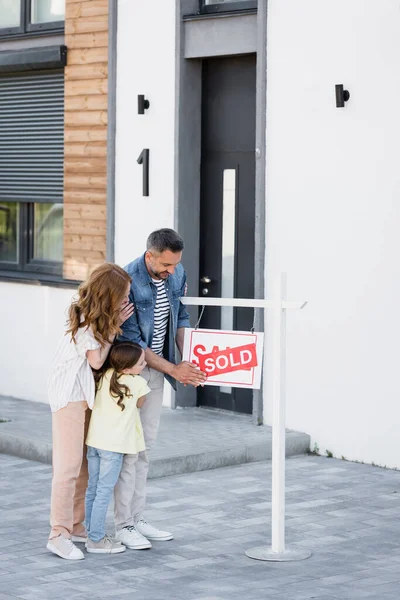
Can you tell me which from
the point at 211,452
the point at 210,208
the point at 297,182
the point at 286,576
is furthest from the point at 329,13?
the point at 286,576

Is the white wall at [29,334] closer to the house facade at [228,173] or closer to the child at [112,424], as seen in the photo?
the house facade at [228,173]

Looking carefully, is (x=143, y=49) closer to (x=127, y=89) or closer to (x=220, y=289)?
(x=127, y=89)

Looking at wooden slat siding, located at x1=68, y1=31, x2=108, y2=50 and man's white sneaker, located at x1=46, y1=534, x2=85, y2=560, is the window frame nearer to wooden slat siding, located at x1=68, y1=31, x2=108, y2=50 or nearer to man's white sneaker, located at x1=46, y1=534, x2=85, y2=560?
wooden slat siding, located at x1=68, y1=31, x2=108, y2=50

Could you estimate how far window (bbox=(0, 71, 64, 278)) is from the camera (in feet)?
40.0

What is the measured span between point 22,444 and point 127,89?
133 inches

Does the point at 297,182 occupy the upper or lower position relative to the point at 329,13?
→ lower

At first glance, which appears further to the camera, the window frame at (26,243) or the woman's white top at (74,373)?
the window frame at (26,243)

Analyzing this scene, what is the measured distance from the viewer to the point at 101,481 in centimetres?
700

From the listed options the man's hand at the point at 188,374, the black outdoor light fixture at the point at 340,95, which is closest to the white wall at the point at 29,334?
the black outdoor light fixture at the point at 340,95

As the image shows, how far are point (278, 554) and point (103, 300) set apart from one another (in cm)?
165

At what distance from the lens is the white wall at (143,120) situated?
11.0 meters

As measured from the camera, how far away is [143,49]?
11242mm

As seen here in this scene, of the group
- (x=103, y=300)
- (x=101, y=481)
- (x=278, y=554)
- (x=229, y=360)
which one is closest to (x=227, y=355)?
(x=229, y=360)

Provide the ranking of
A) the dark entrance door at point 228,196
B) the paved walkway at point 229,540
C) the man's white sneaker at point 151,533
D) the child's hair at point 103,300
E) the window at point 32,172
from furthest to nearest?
1. the window at point 32,172
2. the dark entrance door at point 228,196
3. the man's white sneaker at point 151,533
4. the child's hair at point 103,300
5. the paved walkway at point 229,540
